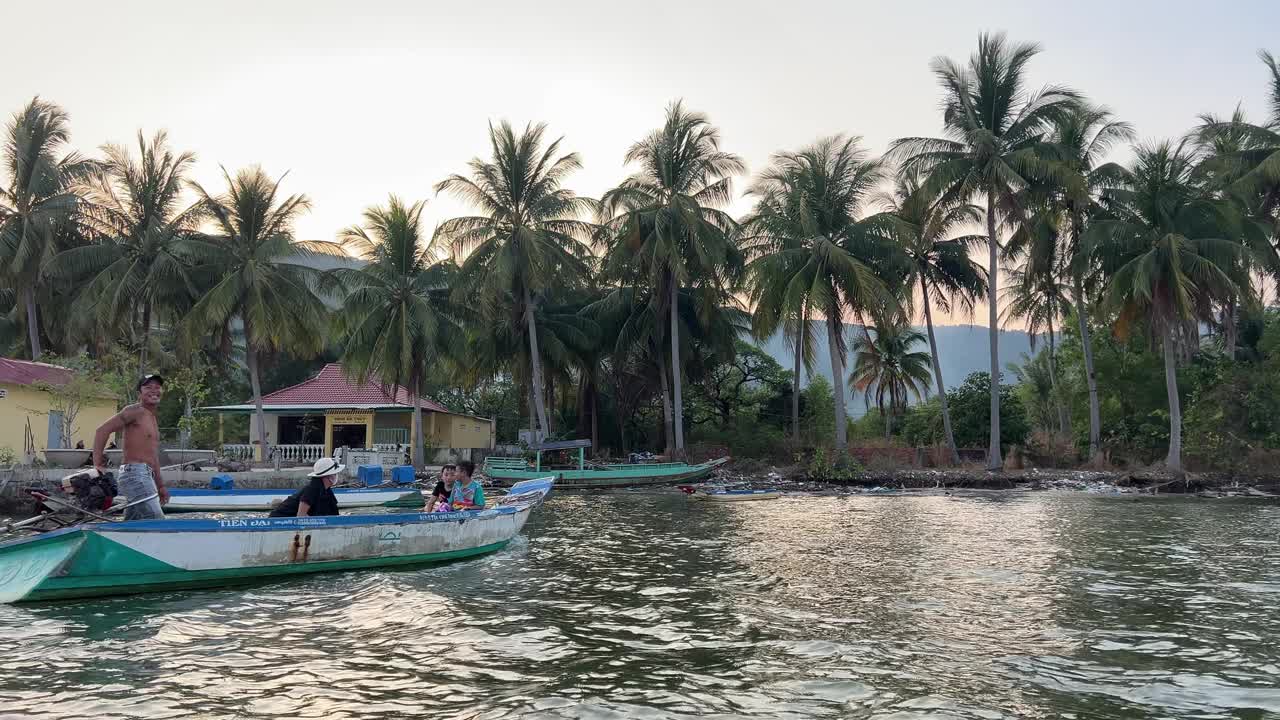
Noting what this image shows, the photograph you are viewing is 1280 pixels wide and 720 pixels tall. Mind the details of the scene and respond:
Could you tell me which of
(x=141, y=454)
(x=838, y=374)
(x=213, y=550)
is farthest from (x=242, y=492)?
(x=838, y=374)

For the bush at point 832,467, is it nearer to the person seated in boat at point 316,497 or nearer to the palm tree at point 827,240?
the palm tree at point 827,240

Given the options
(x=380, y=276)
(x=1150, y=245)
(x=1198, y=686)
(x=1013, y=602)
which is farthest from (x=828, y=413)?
(x=1198, y=686)

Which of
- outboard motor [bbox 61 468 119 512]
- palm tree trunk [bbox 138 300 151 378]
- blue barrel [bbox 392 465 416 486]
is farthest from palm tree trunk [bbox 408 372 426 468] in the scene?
outboard motor [bbox 61 468 119 512]

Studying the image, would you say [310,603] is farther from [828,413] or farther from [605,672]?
[828,413]

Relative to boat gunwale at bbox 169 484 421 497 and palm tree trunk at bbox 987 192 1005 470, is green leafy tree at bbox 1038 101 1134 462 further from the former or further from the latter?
boat gunwale at bbox 169 484 421 497

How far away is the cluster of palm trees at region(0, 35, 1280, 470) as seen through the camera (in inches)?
1252

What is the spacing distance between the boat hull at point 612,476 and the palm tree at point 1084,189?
16576 mm

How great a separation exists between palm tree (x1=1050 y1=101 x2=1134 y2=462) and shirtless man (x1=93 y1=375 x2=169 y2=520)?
30858 millimetres

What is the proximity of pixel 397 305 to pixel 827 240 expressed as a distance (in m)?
17.8

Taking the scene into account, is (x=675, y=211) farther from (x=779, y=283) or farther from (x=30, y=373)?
(x=30, y=373)

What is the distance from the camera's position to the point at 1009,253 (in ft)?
120

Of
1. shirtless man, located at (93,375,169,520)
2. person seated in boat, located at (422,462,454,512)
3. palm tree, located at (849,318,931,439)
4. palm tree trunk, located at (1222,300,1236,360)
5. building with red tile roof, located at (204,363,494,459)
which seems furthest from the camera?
palm tree, located at (849,318,931,439)

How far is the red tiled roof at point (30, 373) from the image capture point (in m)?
25.3

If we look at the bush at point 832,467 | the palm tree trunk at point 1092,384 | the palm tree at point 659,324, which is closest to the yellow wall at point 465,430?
the palm tree at point 659,324
